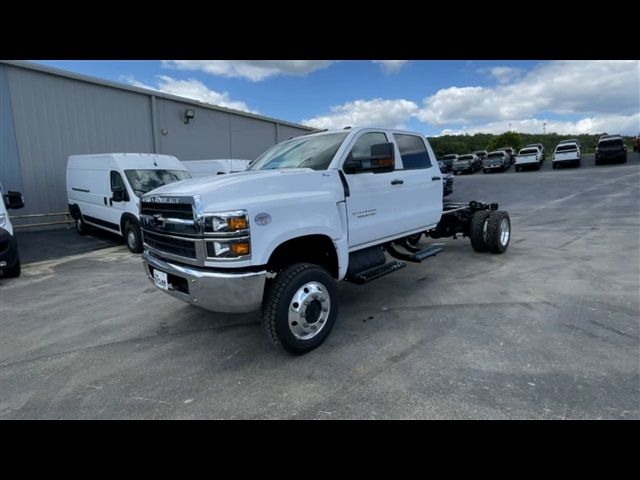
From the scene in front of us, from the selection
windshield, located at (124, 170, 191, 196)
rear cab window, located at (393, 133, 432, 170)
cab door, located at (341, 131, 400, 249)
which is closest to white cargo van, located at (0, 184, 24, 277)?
windshield, located at (124, 170, 191, 196)

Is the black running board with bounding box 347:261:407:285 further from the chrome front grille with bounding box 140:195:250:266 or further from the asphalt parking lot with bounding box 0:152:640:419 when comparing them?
the chrome front grille with bounding box 140:195:250:266

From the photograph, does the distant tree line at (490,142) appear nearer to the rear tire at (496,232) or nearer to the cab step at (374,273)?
the rear tire at (496,232)

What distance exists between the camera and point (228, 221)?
289 cm

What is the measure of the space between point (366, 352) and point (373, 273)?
959mm

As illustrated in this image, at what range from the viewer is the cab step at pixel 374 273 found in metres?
3.98

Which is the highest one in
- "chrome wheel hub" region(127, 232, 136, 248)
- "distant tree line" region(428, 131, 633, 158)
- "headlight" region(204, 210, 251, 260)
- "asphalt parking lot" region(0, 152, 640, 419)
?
"distant tree line" region(428, 131, 633, 158)

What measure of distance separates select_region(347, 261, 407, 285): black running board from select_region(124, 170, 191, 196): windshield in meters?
6.88

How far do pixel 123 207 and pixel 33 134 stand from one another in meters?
5.98

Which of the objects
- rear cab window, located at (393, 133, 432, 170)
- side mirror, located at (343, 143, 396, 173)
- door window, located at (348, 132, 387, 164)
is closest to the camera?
side mirror, located at (343, 143, 396, 173)

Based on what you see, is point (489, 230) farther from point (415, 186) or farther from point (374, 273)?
point (374, 273)

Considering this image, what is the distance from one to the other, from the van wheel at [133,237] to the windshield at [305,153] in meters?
5.27

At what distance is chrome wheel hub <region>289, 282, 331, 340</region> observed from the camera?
10.7 ft
